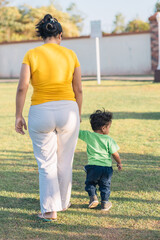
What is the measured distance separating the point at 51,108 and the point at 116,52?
25.2 m

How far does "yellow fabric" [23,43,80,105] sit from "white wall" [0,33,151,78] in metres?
23.8

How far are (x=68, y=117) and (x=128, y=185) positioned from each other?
5.04ft

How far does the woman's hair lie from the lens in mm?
3539

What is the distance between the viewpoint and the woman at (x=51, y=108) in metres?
3.50

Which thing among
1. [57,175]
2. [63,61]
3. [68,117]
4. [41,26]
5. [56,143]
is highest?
[41,26]

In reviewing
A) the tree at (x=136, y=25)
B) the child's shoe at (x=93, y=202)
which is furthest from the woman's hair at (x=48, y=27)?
the tree at (x=136, y=25)

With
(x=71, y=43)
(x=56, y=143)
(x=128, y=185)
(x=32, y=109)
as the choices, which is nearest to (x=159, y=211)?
(x=128, y=185)

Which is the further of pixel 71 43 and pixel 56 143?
pixel 71 43

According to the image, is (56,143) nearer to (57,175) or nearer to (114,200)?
(57,175)

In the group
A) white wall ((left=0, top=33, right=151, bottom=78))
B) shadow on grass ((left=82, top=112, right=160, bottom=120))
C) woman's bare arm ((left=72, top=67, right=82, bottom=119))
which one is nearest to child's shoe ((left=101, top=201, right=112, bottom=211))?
woman's bare arm ((left=72, top=67, right=82, bottom=119))

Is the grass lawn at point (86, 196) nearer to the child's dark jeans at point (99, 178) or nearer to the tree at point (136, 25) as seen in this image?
the child's dark jeans at point (99, 178)

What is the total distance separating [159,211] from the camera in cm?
389

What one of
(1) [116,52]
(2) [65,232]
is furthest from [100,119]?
(1) [116,52]

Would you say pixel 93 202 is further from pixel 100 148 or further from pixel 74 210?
pixel 100 148
